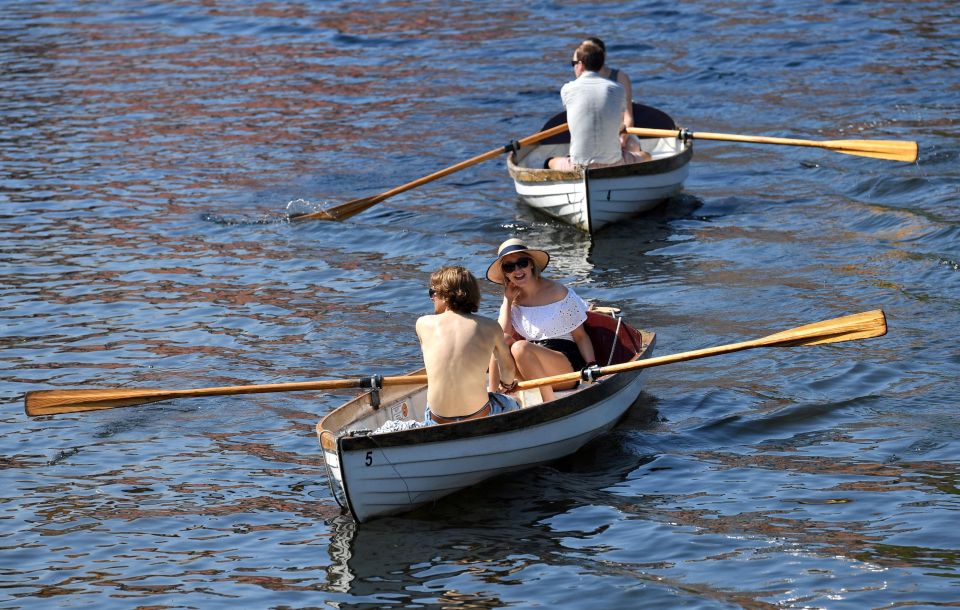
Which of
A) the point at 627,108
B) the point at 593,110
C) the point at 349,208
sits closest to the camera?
the point at 593,110

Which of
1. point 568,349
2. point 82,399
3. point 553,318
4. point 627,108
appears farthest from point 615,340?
point 627,108

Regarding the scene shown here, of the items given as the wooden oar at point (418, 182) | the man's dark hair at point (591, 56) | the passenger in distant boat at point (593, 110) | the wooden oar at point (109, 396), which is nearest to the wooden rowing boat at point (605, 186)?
the passenger in distant boat at point (593, 110)

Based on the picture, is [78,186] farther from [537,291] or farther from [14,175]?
[537,291]

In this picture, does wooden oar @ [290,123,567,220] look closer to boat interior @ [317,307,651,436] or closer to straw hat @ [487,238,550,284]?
boat interior @ [317,307,651,436]

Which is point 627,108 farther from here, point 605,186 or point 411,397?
point 411,397

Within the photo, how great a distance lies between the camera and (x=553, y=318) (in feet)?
30.7

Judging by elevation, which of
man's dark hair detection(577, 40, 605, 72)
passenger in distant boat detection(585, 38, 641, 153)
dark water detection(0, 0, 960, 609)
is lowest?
dark water detection(0, 0, 960, 609)

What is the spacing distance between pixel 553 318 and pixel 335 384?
1.68 meters

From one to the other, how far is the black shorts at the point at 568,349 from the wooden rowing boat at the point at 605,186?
15.7 feet

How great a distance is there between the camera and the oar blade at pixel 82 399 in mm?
8719

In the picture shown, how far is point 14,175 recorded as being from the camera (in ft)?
61.0

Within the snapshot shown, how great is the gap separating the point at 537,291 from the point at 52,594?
12.1 ft

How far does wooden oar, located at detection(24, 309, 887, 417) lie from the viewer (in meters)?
8.49

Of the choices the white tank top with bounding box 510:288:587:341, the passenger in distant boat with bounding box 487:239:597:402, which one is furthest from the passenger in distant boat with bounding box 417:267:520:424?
the white tank top with bounding box 510:288:587:341
